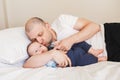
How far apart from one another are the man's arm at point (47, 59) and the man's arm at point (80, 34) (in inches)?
4.6

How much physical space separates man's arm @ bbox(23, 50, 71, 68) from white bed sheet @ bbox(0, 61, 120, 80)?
0.22 feet

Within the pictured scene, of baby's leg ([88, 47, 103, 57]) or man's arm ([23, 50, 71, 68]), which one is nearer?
man's arm ([23, 50, 71, 68])

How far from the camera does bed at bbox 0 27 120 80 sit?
1.09 m

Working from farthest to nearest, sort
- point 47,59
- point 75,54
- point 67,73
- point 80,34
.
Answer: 1. point 80,34
2. point 75,54
3. point 47,59
4. point 67,73

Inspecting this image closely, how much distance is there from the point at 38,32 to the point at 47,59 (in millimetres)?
217

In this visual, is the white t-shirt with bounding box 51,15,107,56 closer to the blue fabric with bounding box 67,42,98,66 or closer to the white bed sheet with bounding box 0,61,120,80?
the blue fabric with bounding box 67,42,98,66

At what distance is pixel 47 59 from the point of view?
1.26 metres

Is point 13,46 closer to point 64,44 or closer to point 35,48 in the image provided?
point 35,48

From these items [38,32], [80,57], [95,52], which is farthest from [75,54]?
[38,32]

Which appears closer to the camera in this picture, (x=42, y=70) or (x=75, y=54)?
(x=42, y=70)

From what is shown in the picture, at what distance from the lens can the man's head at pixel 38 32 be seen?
1388 mm

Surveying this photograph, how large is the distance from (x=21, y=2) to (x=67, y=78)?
111 cm

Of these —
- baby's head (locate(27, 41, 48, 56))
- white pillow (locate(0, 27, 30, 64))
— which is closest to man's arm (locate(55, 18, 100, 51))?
baby's head (locate(27, 41, 48, 56))

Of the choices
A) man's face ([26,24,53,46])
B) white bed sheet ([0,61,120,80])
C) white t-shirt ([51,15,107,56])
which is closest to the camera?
white bed sheet ([0,61,120,80])
